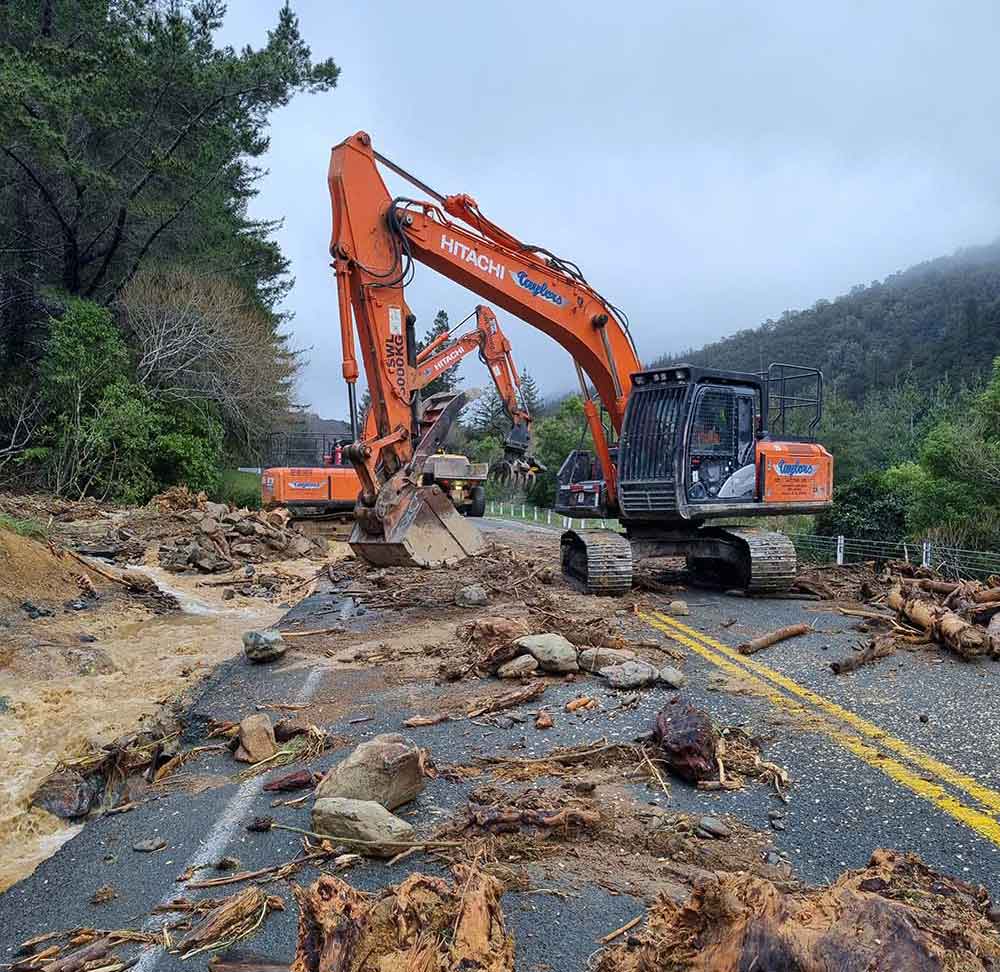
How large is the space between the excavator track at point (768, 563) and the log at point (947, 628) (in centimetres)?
207

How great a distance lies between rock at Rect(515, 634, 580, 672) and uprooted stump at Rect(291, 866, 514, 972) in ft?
10.7

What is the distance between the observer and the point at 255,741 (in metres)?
4.50

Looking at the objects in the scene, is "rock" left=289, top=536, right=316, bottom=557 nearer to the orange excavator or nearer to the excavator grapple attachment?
the orange excavator

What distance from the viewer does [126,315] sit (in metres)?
24.2

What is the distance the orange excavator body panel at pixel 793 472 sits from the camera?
32.5 ft

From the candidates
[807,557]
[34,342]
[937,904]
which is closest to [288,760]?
[937,904]

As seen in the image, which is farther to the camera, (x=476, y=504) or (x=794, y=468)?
(x=476, y=504)

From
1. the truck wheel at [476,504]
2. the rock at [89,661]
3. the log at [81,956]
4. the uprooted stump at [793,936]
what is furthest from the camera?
the truck wheel at [476,504]

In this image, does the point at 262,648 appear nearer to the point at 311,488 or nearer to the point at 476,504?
the point at 311,488

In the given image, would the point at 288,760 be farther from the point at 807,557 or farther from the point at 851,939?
the point at 807,557

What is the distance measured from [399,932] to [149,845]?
6.36 feet

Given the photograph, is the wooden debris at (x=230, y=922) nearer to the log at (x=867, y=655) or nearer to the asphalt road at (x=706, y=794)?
the asphalt road at (x=706, y=794)

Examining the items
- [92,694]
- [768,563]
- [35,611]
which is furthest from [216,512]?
[768,563]

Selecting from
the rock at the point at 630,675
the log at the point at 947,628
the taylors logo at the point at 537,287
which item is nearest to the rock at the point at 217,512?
the taylors logo at the point at 537,287
